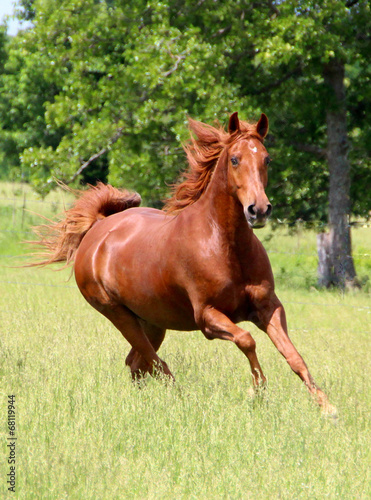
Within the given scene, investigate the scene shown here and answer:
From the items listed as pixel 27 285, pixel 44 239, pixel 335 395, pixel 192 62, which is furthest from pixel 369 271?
pixel 335 395

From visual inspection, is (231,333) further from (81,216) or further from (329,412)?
(81,216)

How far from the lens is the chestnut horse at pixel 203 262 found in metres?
4.75

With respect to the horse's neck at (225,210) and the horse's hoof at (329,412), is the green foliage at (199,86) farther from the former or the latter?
the horse's hoof at (329,412)

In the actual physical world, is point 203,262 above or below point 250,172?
below

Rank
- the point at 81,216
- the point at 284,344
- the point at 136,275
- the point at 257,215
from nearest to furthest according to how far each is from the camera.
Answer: the point at 257,215 → the point at 284,344 → the point at 136,275 → the point at 81,216

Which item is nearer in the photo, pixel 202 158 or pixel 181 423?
pixel 181 423

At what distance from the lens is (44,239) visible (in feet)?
24.6

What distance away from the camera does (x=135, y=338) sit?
612 cm

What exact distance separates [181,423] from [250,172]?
1671 mm

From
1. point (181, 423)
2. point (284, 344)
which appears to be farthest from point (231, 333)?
point (181, 423)

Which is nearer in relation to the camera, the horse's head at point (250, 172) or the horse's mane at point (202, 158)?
the horse's head at point (250, 172)

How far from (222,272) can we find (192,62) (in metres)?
8.45

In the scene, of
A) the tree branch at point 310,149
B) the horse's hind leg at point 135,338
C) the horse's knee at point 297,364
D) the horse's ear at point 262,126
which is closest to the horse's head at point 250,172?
the horse's ear at point 262,126

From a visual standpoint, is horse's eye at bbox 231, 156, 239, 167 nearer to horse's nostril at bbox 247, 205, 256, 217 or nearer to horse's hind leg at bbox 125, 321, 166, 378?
horse's nostril at bbox 247, 205, 256, 217
